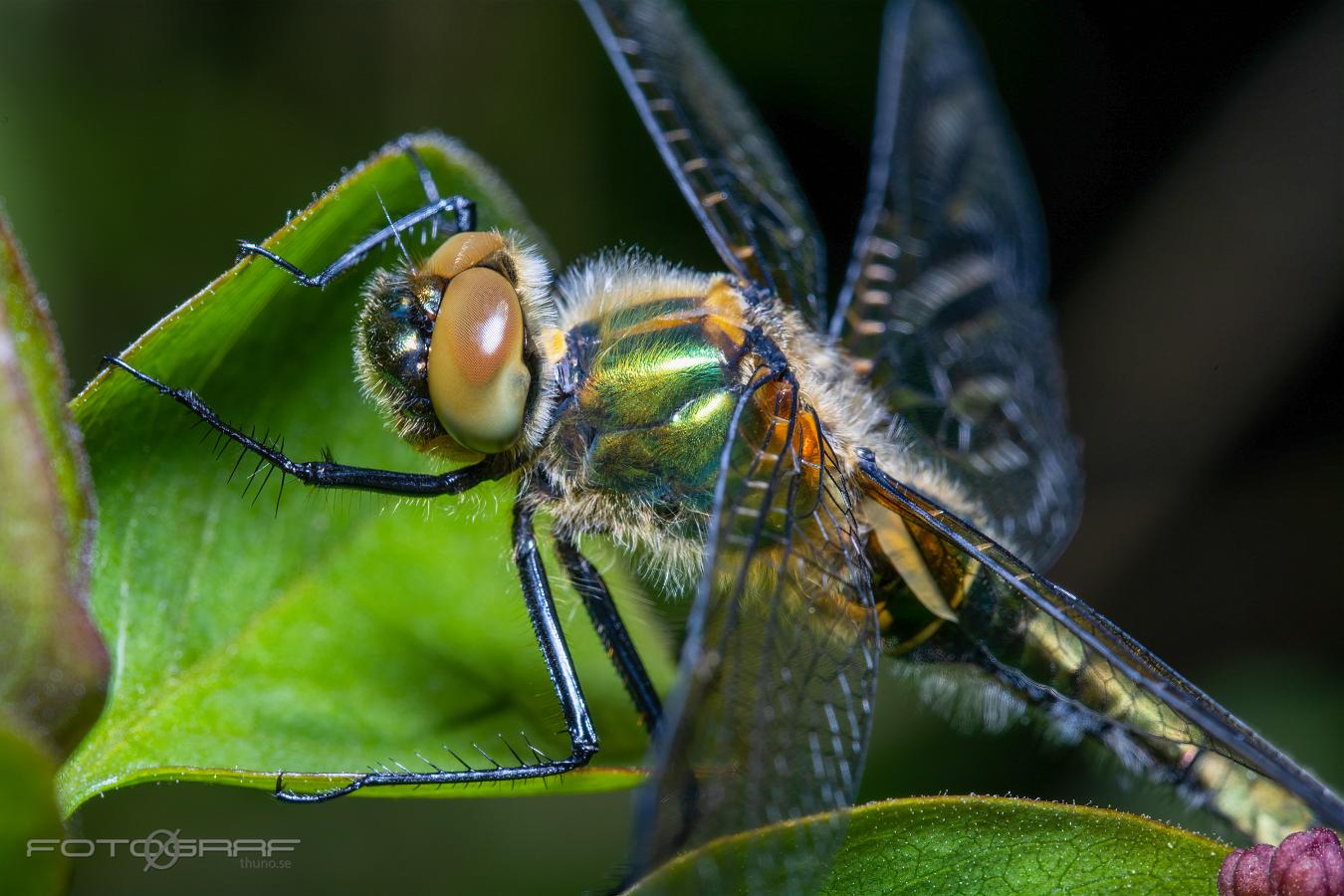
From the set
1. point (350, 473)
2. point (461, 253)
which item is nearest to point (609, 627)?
point (350, 473)

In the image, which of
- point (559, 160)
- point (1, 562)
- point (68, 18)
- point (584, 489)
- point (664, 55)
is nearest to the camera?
point (1, 562)

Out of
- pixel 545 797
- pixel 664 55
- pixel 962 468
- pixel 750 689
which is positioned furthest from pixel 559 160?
pixel 750 689

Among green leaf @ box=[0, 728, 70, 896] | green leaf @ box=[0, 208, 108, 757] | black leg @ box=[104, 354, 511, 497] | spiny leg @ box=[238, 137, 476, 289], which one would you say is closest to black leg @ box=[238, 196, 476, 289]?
spiny leg @ box=[238, 137, 476, 289]

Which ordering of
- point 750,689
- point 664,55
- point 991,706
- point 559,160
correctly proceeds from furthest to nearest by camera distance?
point 559,160 → point 664,55 → point 991,706 → point 750,689

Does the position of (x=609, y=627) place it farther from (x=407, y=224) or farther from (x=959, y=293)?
(x=959, y=293)

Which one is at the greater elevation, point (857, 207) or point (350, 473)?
point (857, 207)

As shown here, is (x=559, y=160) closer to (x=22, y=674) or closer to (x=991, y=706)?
(x=991, y=706)

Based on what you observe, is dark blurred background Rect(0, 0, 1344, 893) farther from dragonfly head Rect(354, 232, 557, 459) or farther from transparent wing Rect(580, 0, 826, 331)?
dragonfly head Rect(354, 232, 557, 459)
